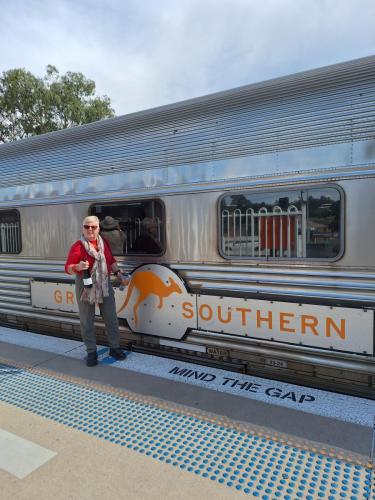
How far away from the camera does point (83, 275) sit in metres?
3.59

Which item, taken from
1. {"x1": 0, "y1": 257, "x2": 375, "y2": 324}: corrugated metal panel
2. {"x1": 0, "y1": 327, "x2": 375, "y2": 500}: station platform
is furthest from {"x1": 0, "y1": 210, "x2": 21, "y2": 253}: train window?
{"x1": 0, "y1": 257, "x2": 375, "y2": 324}: corrugated metal panel

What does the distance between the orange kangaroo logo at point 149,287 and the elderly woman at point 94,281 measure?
129mm

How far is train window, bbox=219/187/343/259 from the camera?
2689mm

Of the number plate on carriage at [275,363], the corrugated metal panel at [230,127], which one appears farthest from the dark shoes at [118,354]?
the corrugated metal panel at [230,127]

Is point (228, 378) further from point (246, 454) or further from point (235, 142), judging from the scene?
point (235, 142)

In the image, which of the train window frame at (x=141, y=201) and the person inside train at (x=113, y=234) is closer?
the train window frame at (x=141, y=201)

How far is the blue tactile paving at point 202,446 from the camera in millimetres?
1980

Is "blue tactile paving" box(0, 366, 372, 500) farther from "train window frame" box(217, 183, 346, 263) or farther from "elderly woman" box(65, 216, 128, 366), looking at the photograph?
"train window frame" box(217, 183, 346, 263)

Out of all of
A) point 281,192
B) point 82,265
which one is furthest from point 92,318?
point 281,192

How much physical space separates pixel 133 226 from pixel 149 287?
2.02 feet

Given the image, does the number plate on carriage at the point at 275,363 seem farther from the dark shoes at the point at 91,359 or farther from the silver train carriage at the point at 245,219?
the dark shoes at the point at 91,359

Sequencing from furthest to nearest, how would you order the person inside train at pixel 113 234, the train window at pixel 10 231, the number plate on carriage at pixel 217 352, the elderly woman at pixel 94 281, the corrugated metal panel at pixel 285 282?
1. the train window at pixel 10 231
2. the person inside train at pixel 113 234
3. the elderly woman at pixel 94 281
4. the number plate on carriage at pixel 217 352
5. the corrugated metal panel at pixel 285 282

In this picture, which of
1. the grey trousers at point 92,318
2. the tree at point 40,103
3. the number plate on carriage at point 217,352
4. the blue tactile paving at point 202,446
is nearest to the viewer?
the blue tactile paving at point 202,446

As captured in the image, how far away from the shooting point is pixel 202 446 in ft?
7.65
